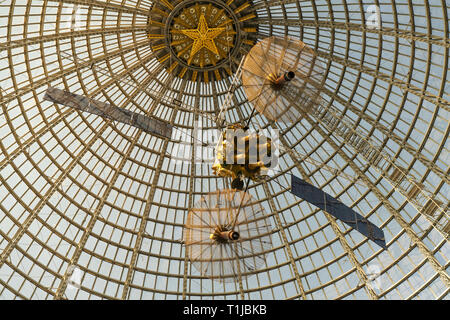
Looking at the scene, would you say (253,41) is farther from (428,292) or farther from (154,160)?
(428,292)

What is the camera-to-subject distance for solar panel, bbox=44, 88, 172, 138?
76.3 feet

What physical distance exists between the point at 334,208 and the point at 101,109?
48.7ft

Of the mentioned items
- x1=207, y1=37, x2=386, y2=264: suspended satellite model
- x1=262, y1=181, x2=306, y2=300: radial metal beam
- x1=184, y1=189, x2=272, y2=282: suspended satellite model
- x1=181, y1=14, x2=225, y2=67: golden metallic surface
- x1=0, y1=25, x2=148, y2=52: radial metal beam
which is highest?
x1=181, y1=14, x2=225, y2=67: golden metallic surface

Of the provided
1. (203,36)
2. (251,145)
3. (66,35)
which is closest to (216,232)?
(251,145)

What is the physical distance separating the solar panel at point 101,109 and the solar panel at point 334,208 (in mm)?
8871

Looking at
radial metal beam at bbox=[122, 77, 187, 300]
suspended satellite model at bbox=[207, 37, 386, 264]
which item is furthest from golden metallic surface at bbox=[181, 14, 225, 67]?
suspended satellite model at bbox=[207, 37, 386, 264]

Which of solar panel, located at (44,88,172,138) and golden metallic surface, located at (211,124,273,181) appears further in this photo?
solar panel, located at (44,88,172,138)

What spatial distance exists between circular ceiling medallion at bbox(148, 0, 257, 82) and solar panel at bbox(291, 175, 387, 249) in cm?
1048

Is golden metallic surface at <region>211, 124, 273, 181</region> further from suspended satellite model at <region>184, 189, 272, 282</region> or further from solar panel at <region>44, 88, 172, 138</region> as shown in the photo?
solar panel at <region>44, 88, 172, 138</region>

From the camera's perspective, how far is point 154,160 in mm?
36719

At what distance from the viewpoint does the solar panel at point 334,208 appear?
24281 millimetres

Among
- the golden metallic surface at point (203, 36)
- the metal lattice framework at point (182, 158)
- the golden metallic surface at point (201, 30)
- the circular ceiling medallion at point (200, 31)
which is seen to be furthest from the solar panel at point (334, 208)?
the golden metallic surface at point (203, 36)

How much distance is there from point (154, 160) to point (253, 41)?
13.3 meters
